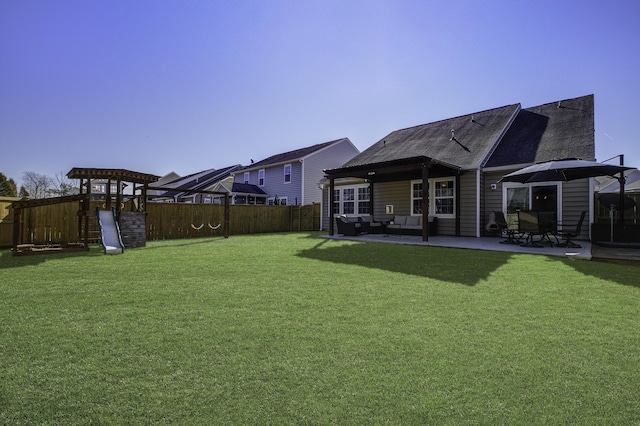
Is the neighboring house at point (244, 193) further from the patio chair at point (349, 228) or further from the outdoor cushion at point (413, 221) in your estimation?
the outdoor cushion at point (413, 221)

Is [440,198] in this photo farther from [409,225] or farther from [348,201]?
[348,201]

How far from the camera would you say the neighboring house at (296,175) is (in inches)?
904

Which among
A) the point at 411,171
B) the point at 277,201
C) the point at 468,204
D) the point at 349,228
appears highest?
the point at 411,171

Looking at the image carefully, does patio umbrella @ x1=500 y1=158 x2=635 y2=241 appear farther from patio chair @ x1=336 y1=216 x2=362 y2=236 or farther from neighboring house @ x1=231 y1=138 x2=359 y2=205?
neighboring house @ x1=231 y1=138 x2=359 y2=205

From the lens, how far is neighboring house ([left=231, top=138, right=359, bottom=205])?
23.0 meters

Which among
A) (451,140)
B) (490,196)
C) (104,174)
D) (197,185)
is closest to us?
(104,174)

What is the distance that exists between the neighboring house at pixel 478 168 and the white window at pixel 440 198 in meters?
0.04

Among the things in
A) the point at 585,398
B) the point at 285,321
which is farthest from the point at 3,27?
the point at 585,398

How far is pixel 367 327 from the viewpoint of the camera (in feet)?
9.68

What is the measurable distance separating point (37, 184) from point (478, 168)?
4168 cm

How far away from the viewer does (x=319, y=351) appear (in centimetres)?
243

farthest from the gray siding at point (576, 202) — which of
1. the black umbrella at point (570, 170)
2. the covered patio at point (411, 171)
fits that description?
the covered patio at point (411, 171)

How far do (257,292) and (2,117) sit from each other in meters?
19.0

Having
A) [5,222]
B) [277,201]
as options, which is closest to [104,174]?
[5,222]
